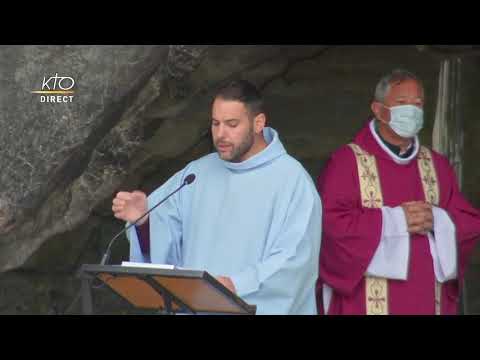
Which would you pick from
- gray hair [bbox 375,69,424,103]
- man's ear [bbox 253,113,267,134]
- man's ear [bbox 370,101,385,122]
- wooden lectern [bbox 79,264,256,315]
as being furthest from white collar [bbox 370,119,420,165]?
wooden lectern [bbox 79,264,256,315]

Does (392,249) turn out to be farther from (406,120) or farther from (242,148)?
(242,148)

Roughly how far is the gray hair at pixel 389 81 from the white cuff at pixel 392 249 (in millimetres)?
737

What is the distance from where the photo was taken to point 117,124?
11.2 m

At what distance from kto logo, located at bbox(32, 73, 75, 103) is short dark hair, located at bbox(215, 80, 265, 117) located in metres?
1.12

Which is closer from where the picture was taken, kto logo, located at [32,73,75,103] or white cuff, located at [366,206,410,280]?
white cuff, located at [366,206,410,280]

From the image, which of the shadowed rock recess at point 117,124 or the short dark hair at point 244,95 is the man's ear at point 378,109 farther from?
the short dark hair at point 244,95

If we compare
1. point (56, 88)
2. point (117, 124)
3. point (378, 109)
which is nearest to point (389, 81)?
point (378, 109)

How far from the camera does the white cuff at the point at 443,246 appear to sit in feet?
34.2

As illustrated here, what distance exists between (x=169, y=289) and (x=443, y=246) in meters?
2.22

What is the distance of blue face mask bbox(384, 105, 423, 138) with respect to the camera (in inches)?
411

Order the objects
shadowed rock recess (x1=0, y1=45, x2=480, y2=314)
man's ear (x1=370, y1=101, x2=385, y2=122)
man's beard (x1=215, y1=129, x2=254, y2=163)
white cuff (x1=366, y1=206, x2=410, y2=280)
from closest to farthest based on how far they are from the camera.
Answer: man's beard (x1=215, y1=129, x2=254, y2=163) < white cuff (x1=366, y1=206, x2=410, y2=280) < man's ear (x1=370, y1=101, x2=385, y2=122) < shadowed rock recess (x1=0, y1=45, x2=480, y2=314)

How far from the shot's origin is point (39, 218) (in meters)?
11.1

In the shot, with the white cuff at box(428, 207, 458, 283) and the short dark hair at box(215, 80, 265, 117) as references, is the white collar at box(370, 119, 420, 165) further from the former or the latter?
the short dark hair at box(215, 80, 265, 117)

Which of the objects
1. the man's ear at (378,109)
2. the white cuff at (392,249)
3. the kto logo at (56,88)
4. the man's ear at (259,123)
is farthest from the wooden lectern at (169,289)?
the man's ear at (378,109)
